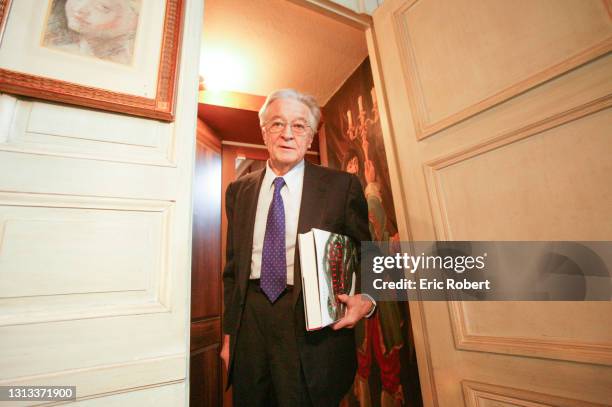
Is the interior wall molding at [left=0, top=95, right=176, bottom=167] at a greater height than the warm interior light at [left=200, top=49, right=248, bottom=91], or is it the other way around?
the warm interior light at [left=200, top=49, right=248, bottom=91]

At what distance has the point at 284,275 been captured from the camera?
42.9 inches

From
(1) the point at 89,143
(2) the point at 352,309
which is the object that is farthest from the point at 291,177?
(1) the point at 89,143

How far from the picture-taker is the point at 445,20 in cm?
122

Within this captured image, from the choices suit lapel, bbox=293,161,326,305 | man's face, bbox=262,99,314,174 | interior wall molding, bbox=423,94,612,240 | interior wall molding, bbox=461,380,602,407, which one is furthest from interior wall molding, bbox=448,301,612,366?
man's face, bbox=262,99,314,174

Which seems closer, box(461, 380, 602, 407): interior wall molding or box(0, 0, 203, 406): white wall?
box(0, 0, 203, 406): white wall

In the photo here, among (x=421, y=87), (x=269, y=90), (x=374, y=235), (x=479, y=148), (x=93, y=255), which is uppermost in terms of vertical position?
(x=269, y=90)

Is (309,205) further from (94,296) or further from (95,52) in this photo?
(95,52)

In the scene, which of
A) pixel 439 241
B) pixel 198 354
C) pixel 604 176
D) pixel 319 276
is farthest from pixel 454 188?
pixel 198 354

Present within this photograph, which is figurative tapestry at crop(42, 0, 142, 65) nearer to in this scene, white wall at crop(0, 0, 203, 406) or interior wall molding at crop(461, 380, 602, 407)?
white wall at crop(0, 0, 203, 406)

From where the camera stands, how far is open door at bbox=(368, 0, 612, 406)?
2.61ft

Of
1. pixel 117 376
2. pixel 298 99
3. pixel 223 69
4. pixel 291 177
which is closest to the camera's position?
pixel 117 376

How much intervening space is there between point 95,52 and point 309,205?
2.95 feet

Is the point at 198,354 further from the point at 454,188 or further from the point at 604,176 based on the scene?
the point at 604,176

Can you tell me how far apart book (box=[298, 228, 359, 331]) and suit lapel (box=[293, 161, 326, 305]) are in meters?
0.11
